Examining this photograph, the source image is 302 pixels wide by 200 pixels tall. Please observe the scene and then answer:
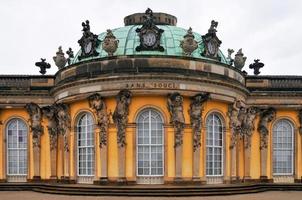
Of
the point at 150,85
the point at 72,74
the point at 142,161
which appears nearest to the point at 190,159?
the point at 142,161

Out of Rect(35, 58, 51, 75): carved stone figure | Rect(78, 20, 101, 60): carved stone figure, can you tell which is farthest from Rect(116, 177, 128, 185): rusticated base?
Result: Rect(35, 58, 51, 75): carved stone figure

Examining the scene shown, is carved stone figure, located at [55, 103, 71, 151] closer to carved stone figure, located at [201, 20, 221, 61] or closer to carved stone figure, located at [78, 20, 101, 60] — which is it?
carved stone figure, located at [78, 20, 101, 60]

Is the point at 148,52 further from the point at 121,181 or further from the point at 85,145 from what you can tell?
the point at 121,181

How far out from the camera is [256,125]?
3056 cm

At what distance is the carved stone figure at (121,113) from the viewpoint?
25141mm

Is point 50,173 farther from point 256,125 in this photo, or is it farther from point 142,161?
point 256,125

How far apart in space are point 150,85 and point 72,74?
18.2 ft

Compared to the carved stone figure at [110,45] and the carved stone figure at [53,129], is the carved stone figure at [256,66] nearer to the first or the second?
the carved stone figure at [110,45]

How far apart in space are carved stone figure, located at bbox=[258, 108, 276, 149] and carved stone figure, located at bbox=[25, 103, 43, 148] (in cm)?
1445

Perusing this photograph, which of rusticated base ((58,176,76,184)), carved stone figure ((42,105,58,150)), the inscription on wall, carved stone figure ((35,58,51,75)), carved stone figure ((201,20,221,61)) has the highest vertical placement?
carved stone figure ((201,20,221,61))

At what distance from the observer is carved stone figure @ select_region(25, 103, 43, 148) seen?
30.4 m

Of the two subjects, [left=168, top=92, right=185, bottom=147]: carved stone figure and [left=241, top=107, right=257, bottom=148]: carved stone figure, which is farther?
[left=241, top=107, right=257, bottom=148]: carved stone figure

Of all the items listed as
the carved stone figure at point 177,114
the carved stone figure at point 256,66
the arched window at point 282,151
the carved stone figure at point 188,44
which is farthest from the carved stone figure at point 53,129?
the carved stone figure at point 256,66

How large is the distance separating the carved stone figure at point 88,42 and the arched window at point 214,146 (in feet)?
26.2
